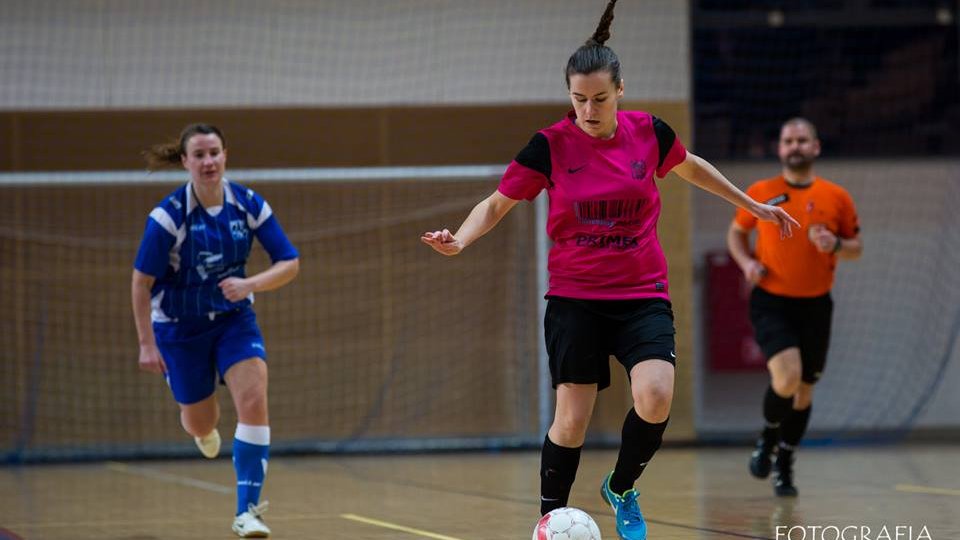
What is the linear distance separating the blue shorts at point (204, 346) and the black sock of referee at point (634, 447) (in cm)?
181

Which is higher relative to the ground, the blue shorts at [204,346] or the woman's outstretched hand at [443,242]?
the woman's outstretched hand at [443,242]

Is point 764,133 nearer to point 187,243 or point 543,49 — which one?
point 543,49

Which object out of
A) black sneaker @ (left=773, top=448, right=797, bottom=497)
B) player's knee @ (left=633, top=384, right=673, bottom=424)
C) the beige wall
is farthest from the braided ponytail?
the beige wall

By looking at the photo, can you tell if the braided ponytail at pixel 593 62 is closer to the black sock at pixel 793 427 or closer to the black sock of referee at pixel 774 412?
the black sock of referee at pixel 774 412

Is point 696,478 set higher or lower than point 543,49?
lower

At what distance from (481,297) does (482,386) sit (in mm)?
756

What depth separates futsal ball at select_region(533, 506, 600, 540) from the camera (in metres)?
4.37

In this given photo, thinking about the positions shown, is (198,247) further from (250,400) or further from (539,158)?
(539,158)

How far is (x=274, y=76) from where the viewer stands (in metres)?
10.9

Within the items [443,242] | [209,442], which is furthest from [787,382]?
[443,242]

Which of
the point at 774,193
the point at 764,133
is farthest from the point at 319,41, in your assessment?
the point at 774,193

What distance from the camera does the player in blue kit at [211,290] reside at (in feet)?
18.7

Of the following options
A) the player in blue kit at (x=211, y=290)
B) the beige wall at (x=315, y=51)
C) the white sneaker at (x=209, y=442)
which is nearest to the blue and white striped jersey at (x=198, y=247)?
the player in blue kit at (x=211, y=290)

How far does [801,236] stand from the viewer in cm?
714
